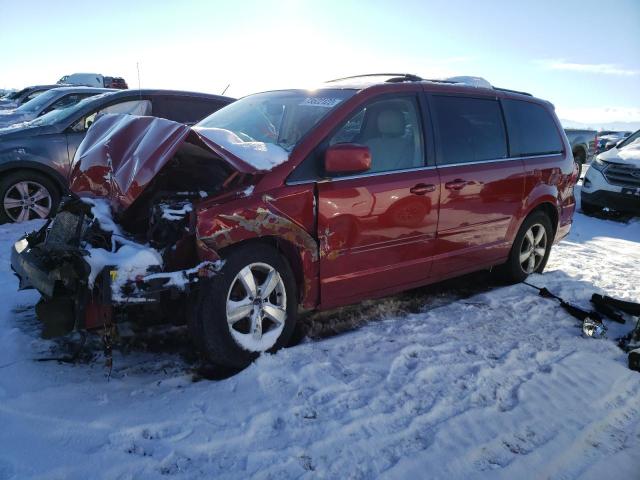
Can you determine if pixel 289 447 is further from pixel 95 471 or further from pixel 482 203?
pixel 482 203

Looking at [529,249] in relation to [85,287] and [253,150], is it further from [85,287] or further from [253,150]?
[85,287]

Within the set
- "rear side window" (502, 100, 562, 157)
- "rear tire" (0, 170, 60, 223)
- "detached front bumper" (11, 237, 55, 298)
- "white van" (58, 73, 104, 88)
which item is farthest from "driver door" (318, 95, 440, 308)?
"white van" (58, 73, 104, 88)

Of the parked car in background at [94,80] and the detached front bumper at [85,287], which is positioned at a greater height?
the parked car in background at [94,80]

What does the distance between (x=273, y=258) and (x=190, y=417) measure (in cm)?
108

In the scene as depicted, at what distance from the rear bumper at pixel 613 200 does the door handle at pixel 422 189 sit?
7.01 m

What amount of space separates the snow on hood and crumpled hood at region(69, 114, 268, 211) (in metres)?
0.06

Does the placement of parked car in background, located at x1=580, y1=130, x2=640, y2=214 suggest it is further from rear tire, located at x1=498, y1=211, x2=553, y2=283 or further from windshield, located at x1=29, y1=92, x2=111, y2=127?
windshield, located at x1=29, y1=92, x2=111, y2=127

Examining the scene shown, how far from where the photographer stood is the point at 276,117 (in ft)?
12.9

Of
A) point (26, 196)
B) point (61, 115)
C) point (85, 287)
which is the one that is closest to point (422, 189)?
point (85, 287)

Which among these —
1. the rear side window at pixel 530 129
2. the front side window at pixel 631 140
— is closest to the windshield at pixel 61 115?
the rear side window at pixel 530 129

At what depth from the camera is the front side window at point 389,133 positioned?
3623mm

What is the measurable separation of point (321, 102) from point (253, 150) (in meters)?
0.77

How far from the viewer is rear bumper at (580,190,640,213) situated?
899 centimetres

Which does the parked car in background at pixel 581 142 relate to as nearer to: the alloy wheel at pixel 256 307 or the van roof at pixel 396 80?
the van roof at pixel 396 80
